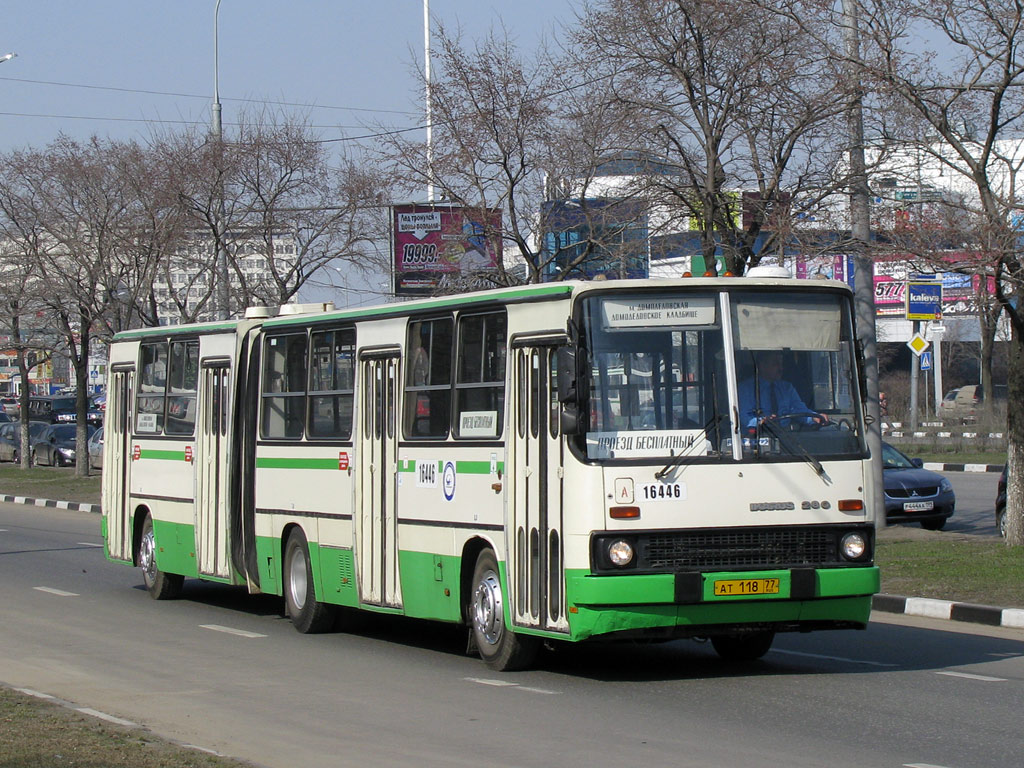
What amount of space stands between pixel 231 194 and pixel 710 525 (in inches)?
898

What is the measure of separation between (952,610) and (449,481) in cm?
543

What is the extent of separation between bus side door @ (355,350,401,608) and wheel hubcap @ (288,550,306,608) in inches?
48.2

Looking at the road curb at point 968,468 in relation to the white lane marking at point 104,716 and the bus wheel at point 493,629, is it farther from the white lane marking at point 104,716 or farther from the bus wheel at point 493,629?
the white lane marking at point 104,716

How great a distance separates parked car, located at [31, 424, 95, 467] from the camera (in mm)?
51094

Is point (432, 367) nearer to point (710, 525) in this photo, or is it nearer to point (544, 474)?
point (544, 474)

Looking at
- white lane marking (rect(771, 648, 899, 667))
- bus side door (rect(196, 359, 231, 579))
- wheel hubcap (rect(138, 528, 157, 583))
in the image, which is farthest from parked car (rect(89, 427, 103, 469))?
white lane marking (rect(771, 648, 899, 667))

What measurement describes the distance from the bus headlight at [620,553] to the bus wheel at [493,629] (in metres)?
1.22

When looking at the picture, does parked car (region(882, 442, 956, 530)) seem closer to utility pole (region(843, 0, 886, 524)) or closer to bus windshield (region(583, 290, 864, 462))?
utility pole (region(843, 0, 886, 524))

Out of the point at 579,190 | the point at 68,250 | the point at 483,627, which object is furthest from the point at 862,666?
the point at 68,250

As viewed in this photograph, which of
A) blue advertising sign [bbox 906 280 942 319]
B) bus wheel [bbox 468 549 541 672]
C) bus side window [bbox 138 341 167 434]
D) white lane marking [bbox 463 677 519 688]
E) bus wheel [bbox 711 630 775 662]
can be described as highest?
blue advertising sign [bbox 906 280 942 319]

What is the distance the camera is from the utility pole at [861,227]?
53.8ft

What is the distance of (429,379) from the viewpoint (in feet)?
38.8

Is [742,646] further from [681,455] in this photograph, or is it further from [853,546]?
[681,455]

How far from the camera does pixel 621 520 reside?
383 inches
